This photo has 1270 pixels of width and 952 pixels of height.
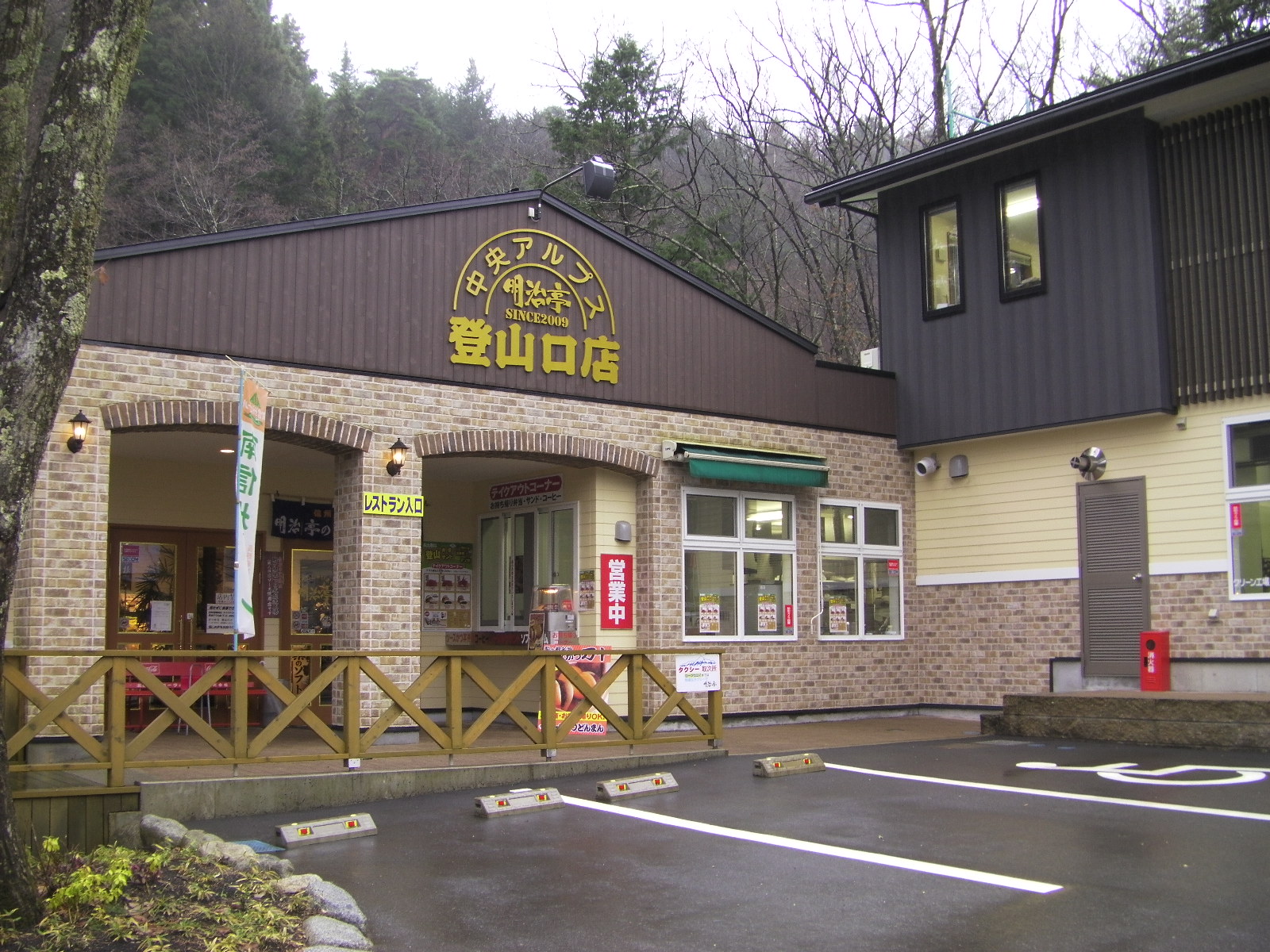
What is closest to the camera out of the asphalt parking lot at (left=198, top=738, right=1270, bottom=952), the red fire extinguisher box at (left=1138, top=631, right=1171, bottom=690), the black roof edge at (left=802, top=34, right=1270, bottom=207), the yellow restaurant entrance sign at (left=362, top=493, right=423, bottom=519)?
the asphalt parking lot at (left=198, top=738, right=1270, bottom=952)

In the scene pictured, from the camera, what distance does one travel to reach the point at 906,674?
15.4m

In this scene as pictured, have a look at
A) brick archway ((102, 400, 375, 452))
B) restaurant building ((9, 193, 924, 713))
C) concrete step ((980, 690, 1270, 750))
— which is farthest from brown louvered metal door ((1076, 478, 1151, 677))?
brick archway ((102, 400, 375, 452))

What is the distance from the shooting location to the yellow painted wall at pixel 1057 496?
12797 mm

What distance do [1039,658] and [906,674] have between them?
179cm

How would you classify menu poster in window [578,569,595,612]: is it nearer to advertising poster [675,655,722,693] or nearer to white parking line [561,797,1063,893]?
advertising poster [675,655,722,693]

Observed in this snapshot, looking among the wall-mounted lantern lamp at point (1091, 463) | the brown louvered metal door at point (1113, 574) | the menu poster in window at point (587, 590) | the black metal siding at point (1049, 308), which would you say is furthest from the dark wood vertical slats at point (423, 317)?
the brown louvered metal door at point (1113, 574)

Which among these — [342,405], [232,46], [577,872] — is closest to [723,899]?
[577,872]

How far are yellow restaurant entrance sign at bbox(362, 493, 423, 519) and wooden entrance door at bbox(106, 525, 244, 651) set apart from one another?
3012 millimetres

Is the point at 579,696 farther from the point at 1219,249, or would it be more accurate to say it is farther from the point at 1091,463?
the point at 1219,249

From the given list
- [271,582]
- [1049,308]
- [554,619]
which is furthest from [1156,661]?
[271,582]

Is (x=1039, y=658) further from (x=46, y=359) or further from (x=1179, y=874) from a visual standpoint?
(x=46, y=359)

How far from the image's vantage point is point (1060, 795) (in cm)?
855

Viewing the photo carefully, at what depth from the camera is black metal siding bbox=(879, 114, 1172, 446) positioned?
1319cm

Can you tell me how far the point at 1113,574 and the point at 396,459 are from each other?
25.8 feet
